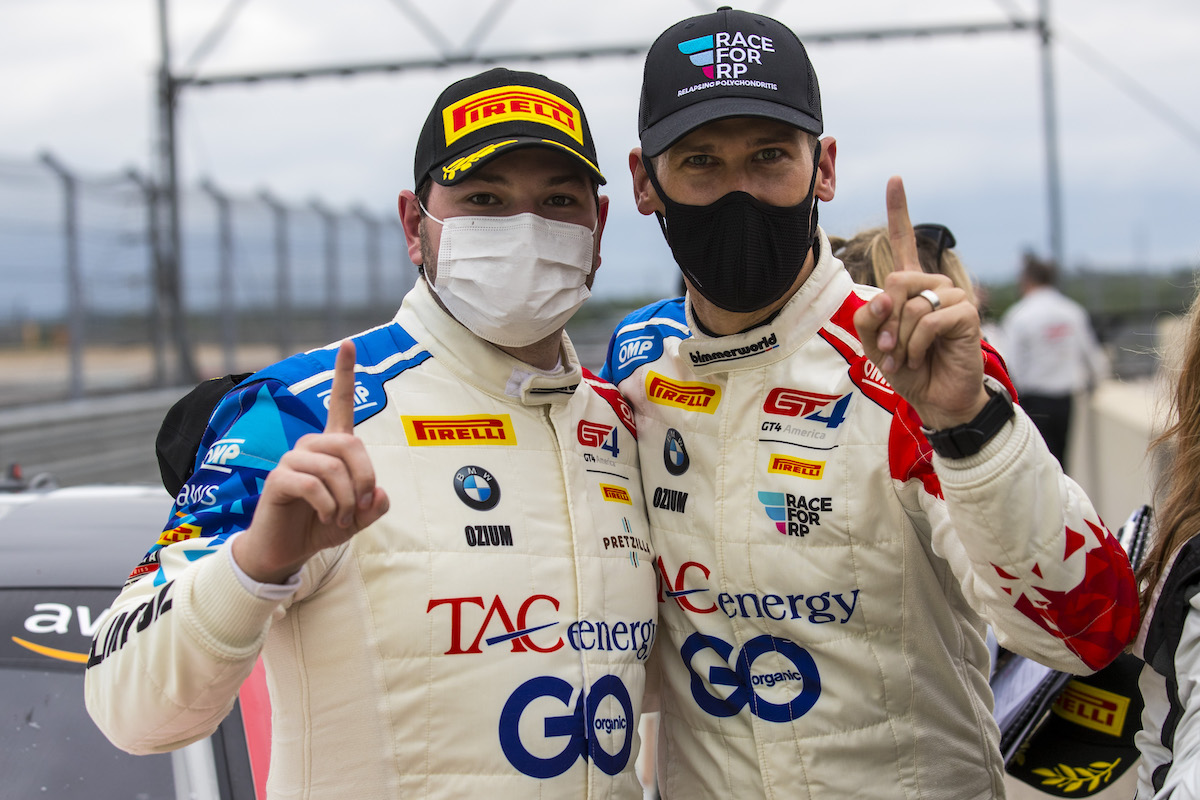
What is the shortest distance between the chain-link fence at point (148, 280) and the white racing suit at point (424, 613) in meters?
5.43

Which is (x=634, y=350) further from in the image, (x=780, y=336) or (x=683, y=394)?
(x=780, y=336)

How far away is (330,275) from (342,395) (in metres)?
9.80

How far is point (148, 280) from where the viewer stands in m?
8.20

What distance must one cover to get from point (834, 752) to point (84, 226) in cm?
658

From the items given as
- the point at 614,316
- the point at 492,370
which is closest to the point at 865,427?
the point at 492,370

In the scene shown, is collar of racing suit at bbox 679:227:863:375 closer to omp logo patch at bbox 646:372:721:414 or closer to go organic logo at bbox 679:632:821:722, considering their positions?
omp logo patch at bbox 646:372:721:414

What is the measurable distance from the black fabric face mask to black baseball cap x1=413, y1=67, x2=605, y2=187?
234mm

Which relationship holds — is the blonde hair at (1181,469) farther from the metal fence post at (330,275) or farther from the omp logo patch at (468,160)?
A: the metal fence post at (330,275)

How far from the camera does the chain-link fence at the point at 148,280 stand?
6.68 meters

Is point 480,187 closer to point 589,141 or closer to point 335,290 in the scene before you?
point 589,141

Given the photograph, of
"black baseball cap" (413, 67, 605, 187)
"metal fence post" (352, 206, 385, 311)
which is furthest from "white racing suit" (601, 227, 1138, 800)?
"metal fence post" (352, 206, 385, 311)

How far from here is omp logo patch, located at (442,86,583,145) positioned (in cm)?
220

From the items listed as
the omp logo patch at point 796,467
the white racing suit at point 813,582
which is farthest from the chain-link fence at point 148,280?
the omp logo patch at point 796,467

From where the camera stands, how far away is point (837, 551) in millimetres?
2088
